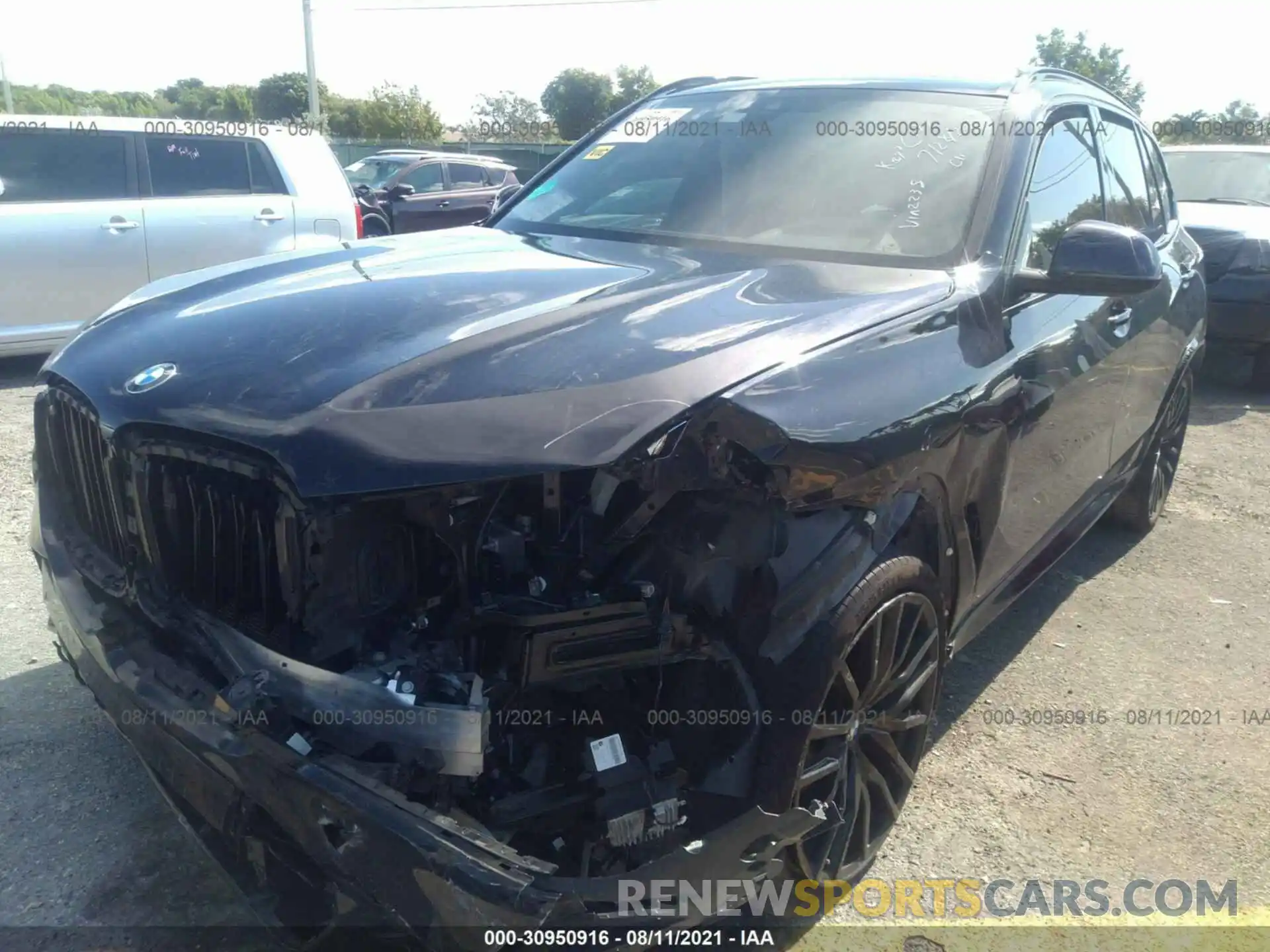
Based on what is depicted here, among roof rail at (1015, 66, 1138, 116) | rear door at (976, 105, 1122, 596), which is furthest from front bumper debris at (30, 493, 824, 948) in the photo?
roof rail at (1015, 66, 1138, 116)

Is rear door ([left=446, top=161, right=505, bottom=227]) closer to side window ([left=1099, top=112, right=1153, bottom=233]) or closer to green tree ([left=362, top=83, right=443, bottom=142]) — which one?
side window ([left=1099, top=112, right=1153, bottom=233])

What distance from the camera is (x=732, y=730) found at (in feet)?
6.92

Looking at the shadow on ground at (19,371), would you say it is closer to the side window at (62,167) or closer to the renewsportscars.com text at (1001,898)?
the side window at (62,167)

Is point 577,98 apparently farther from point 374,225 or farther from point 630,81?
point 374,225

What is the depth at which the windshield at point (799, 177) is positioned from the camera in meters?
3.10

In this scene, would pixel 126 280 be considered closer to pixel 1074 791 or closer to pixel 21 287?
pixel 21 287

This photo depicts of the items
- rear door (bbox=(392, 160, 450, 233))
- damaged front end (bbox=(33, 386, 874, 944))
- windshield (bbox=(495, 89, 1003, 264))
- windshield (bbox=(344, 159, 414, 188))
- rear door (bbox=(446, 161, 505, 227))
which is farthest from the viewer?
windshield (bbox=(344, 159, 414, 188))

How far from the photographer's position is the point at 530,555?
6.84 ft

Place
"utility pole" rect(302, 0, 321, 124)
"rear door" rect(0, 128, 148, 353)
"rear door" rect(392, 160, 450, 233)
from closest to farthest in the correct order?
"rear door" rect(0, 128, 148, 353)
"rear door" rect(392, 160, 450, 233)
"utility pole" rect(302, 0, 321, 124)

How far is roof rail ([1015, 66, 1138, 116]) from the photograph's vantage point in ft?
12.0

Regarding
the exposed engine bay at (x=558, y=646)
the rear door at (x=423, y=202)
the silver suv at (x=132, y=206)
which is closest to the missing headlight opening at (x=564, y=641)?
the exposed engine bay at (x=558, y=646)

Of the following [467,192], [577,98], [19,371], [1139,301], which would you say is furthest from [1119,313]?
[577,98]

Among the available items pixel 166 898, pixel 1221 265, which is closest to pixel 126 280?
pixel 166 898

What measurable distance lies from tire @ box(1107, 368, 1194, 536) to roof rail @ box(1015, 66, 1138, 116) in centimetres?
134
